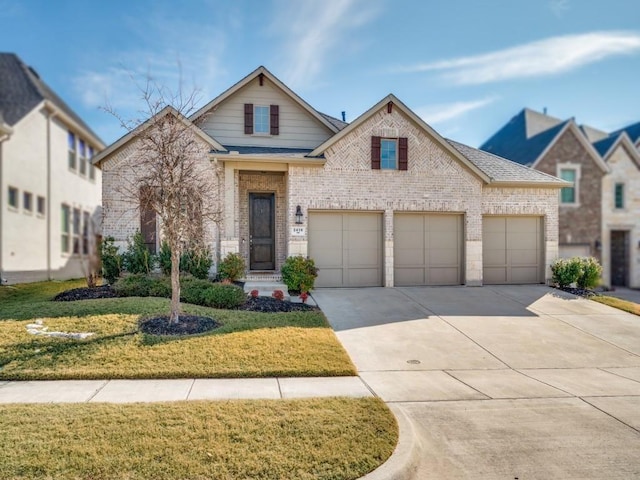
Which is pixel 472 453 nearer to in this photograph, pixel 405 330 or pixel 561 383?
pixel 561 383

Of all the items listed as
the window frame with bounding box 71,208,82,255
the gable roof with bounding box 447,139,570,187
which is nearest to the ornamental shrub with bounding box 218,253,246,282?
the gable roof with bounding box 447,139,570,187

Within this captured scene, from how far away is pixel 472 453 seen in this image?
3969mm

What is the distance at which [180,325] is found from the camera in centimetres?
791

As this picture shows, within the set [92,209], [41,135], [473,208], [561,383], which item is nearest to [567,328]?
[561,383]

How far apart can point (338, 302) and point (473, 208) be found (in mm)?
6297

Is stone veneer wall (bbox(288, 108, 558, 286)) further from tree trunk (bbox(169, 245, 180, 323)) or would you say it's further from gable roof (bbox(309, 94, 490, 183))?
tree trunk (bbox(169, 245, 180, 323))

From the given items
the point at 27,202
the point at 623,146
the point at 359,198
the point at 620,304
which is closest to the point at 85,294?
the point at 27,202

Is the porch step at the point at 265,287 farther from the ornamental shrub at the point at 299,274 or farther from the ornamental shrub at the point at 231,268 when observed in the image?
the ornamental shrub at the point at 231,268

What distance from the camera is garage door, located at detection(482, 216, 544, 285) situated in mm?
14328

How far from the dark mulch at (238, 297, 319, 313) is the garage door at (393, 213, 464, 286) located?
4.52 metres

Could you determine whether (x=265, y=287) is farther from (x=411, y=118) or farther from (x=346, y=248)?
(x=411, y=118)

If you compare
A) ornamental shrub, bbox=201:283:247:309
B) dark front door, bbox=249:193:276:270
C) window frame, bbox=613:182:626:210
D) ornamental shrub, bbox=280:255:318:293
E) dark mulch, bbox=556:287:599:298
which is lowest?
dark mulch, bbox=556:287:599:298

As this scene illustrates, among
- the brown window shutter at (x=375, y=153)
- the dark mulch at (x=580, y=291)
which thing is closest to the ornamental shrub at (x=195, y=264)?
the brown window shutter at (x=375, y=153)

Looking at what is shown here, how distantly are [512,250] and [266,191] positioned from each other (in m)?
9.20
